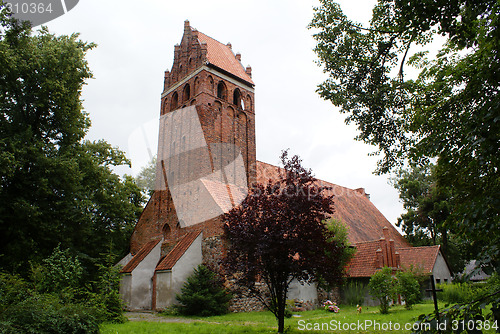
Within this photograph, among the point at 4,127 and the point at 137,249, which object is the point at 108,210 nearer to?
the point at 137,249

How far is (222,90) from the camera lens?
918 inches

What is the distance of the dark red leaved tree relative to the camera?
898cm

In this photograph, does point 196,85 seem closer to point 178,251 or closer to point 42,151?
point 42,151

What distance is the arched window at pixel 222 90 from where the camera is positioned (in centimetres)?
2307

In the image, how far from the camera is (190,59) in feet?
77.9

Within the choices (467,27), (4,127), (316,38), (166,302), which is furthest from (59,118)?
(467,27)

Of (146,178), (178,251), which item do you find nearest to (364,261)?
(178,251)

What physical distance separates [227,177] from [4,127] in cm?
1116

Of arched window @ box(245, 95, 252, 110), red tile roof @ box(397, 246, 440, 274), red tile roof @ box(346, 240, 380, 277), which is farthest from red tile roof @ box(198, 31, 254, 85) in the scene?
red tile roof @ box(397, 246, 440, 274)

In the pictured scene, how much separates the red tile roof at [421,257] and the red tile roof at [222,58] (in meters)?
15.6

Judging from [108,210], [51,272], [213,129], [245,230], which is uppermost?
[213,129]

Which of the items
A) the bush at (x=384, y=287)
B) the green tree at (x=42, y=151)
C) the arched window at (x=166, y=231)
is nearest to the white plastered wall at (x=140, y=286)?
the arched window at (x=166, y=231)

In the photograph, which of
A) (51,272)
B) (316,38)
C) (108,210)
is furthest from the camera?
(108,210)

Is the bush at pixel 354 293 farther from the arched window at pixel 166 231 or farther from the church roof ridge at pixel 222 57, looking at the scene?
the church roof ridge at pixel 222 57
